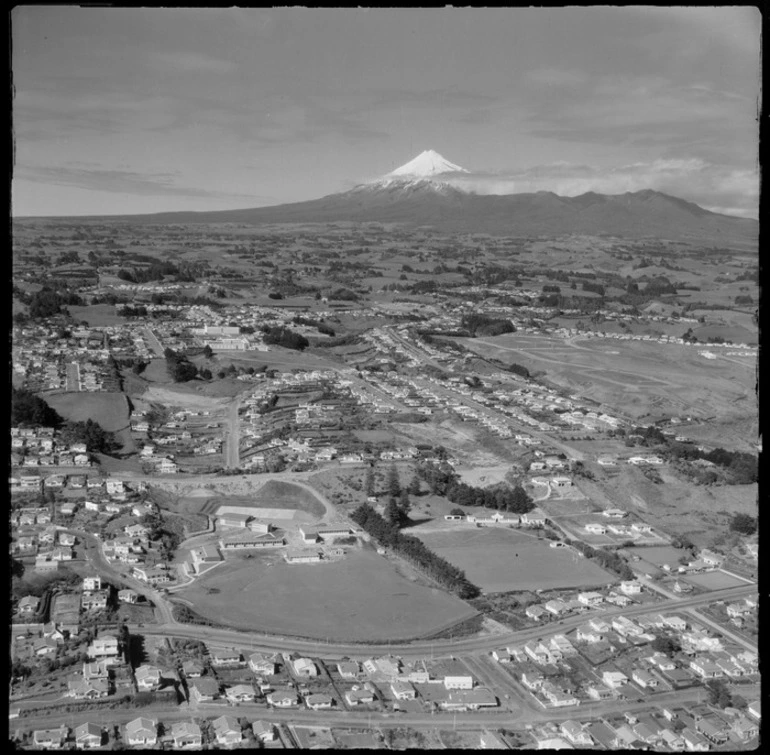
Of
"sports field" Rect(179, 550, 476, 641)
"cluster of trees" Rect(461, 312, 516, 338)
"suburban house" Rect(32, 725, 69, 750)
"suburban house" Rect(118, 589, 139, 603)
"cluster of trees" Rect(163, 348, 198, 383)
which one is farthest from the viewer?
"cluster of trees" Rect(461, 312, 516, 338)

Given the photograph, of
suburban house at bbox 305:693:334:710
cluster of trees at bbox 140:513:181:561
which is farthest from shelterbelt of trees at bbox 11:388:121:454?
suburban house at bbox 305:693:334:710

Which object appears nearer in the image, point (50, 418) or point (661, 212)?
point (50, 418)

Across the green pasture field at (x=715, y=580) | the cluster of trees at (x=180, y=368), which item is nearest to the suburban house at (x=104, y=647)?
the green pasture field at (x=715, y=580)

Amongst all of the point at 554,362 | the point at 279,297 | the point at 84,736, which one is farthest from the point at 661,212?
the point at 84,736

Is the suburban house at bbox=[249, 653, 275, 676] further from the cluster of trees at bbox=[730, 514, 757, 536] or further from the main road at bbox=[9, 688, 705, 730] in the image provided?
the cluster of trees at bbox=[730, 514, 757, 536]

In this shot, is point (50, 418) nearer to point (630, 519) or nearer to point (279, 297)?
point (630, 519)

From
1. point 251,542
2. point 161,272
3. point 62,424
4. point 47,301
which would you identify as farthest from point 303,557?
point 161,272

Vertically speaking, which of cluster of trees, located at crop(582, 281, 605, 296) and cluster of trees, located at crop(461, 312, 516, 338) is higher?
cluster of trees, located at crop(582, 281, 605, 296)
